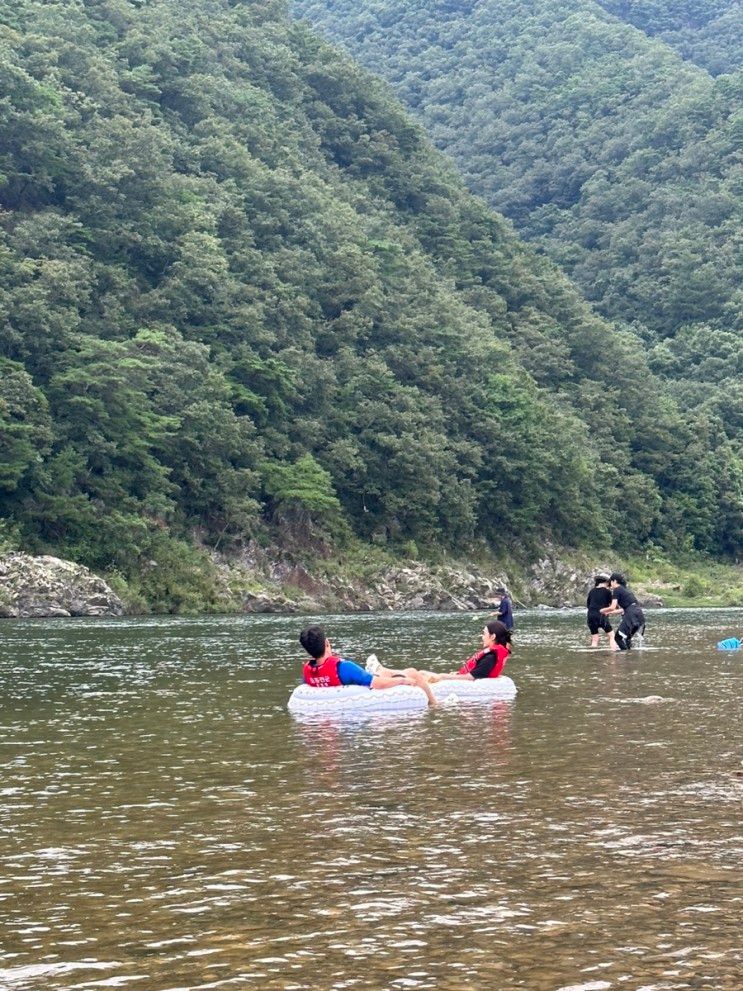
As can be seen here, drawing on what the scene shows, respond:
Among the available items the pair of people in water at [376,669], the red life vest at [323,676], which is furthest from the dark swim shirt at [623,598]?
the red life vest at [323,676]

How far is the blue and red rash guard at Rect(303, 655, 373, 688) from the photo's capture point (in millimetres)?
17688

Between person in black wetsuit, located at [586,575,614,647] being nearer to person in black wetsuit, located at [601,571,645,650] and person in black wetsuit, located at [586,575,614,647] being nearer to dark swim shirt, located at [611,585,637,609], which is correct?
person in black wetsuit, located at [601,571,645,650]

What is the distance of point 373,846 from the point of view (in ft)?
30.8

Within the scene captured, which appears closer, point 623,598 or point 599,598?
point 623,598

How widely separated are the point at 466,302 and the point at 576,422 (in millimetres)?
16788

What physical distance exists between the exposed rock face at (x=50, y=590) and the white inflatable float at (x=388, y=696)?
31.1 meters

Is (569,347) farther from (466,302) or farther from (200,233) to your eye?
(200,233)

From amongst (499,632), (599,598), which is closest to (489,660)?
(499,632)

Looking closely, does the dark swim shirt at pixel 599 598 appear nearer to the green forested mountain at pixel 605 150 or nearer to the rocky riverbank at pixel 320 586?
the rocky riverbank at pixel 320 586

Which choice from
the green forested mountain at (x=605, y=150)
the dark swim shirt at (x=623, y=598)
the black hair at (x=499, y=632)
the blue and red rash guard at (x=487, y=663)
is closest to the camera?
the blue and red rash guard at (x=487, y=663)

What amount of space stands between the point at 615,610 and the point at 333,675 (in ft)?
46.8

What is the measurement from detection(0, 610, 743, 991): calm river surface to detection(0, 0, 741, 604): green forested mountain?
3878 cm

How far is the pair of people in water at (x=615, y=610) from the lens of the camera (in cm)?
2970

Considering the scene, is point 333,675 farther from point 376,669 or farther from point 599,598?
point 599,598
